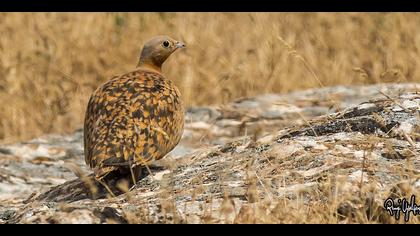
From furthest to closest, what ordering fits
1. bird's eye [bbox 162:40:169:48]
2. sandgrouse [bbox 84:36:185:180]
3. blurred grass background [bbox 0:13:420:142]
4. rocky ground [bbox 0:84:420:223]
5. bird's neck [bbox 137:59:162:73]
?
blurred grass background [bbox 0:13:420:142], bird's eye [bbox 162:40:169:48], bird's neck [bbox 137:59:162:73], sandgrouse [bbox 84:36:185:180], rocky ground [bbox 0:84:420:223]

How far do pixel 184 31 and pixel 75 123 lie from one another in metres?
2.26

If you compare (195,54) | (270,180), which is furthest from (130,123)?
(195,54)

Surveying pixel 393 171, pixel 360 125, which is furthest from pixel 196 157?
pixel 393 171

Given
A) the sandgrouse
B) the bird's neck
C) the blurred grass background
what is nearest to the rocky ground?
the sandgrouse

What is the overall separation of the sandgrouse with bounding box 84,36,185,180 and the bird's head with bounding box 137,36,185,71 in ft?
2.37

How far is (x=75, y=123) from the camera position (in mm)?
9641

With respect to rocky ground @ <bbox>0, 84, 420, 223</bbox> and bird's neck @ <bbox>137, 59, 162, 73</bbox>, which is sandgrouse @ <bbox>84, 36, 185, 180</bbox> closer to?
rocky ground @ <bbox>0, 84, 420, 223</bbox>

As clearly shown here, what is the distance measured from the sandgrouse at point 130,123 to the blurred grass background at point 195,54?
2.78 metres

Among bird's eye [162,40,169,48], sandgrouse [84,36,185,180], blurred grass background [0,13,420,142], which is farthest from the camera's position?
blurred grass background [0,13,420,142]

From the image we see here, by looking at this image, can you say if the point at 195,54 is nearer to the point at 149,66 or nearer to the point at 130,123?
the point at 149,66

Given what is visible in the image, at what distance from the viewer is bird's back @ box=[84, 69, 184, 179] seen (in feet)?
19.7

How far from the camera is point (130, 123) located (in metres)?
6.26

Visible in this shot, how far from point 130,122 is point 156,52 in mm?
1647

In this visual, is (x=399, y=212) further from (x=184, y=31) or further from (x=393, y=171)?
(x=184, y=31)
